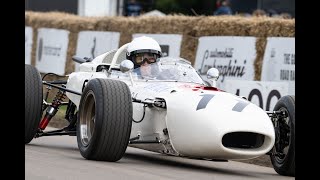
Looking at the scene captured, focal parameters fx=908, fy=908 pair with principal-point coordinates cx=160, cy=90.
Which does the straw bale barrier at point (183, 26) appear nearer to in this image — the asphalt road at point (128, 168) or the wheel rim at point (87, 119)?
the asphalt road at point (128, 168)

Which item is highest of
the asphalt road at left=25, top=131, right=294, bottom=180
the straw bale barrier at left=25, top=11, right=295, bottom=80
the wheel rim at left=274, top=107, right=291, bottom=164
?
the straw bale barrier at left=25, top=11, right=295, bottom=80

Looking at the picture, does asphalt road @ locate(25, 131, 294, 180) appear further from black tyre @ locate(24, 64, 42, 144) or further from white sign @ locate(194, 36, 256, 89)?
white sign @ locate(194, 36, 256, 89)

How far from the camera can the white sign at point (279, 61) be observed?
14992 mm

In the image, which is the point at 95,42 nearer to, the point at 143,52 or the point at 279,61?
the point at 279,61

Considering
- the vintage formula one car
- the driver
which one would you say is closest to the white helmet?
the driver

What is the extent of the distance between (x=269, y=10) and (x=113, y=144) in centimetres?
1541

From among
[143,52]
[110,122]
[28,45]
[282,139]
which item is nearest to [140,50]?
[143,52]

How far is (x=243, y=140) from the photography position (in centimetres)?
903

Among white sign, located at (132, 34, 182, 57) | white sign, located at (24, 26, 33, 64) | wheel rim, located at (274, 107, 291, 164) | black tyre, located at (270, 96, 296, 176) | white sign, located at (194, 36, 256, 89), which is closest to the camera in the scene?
black tyre, located at (270, 96, 296, 176)

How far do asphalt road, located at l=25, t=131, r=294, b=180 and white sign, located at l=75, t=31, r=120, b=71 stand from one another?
9.80m

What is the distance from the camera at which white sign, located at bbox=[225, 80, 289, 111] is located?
14.8 meters

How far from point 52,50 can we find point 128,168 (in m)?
15.6

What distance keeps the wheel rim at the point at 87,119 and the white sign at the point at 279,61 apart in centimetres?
533

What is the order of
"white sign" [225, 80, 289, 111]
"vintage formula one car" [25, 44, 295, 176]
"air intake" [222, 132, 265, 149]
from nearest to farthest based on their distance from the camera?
"vintage formula one car" [25, 44, 295, 176], "air intake" [222, 132, 265, 149], "white sign" [225, 80, 289, 111]
